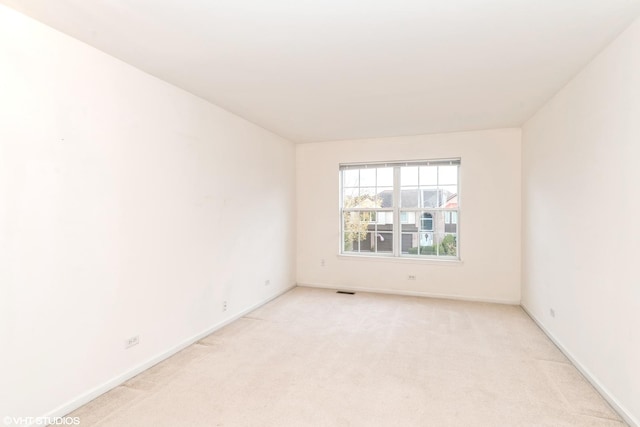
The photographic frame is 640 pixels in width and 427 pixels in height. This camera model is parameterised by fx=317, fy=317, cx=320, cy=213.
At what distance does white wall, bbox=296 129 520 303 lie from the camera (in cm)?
448

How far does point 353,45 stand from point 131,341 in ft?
9.19

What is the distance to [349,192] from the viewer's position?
5406 mm

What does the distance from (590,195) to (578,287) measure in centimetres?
79

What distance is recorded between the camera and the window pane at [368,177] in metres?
5.27

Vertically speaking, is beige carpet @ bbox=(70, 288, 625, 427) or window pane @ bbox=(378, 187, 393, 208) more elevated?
window pane @ bbox=(378, 187, 393, 208)

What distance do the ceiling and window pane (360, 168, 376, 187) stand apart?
1.86 m

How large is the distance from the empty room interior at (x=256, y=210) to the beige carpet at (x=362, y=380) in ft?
0.07

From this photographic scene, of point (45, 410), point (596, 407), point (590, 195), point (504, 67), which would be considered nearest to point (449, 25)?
point (504, 67)

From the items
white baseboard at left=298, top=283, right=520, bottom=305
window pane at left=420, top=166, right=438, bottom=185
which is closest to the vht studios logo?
white baseboard at left=298, top=283, right=520, bottom=305

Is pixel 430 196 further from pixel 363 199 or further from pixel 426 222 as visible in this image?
pixel 363 199

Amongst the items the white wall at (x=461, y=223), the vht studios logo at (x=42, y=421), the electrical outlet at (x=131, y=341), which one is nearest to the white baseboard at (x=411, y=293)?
the white wall at (x=461, y=223)

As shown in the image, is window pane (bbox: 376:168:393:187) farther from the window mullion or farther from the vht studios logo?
the vht studios logo

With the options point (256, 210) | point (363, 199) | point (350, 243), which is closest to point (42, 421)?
point (256, 210)

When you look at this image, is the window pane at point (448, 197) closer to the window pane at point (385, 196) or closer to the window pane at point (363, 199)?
the window pane at point (385, 196)
